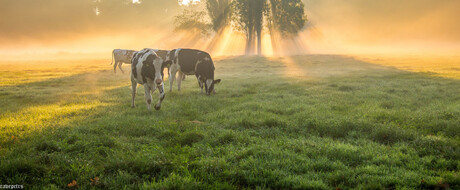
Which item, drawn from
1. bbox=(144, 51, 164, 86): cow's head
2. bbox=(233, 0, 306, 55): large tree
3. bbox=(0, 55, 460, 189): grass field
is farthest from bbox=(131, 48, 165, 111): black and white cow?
bbox=(233, 0, 306, 55): large tree

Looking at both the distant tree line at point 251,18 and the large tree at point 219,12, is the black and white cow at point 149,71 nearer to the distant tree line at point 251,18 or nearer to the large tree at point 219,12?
the distant tree line at point 251,18

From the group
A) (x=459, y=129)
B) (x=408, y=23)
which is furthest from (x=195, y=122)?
(x=408, y=23)

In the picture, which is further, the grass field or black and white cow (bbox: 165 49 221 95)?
black and white cow (bbox: 165 49 221 95)

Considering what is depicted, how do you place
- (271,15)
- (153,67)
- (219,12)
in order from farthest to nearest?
(271,15)
(219,12)
(153,67)

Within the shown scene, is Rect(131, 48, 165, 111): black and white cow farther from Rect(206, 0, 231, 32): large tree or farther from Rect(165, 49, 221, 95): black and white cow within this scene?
Rect(206, 0, 231, 32): large tree

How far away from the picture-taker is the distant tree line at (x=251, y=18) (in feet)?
187

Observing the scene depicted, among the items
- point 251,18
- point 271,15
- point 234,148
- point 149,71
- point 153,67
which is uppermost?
point 271,15

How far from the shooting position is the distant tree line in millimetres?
56875

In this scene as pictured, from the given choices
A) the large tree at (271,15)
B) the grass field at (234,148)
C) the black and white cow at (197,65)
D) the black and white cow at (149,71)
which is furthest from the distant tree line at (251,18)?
the grass field at (234,148)

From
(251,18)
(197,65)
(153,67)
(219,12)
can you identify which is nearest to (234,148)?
(153,67)

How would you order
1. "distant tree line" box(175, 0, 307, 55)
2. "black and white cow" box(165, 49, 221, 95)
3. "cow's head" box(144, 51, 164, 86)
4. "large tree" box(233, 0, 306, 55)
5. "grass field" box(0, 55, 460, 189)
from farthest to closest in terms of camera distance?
"distant tree line" box(175, 0, 307, 55) → "large tree" box(233, 0, 306, 55) → "black and white cow" box(165, 49, 221, 95) → "cow's head" box(144, 51, 164, 86) → "grass field" box(0, 55, 460, 189)

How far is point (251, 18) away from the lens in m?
57.2

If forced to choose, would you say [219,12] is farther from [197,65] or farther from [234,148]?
[234,148]

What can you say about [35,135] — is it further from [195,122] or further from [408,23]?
[408,23]
